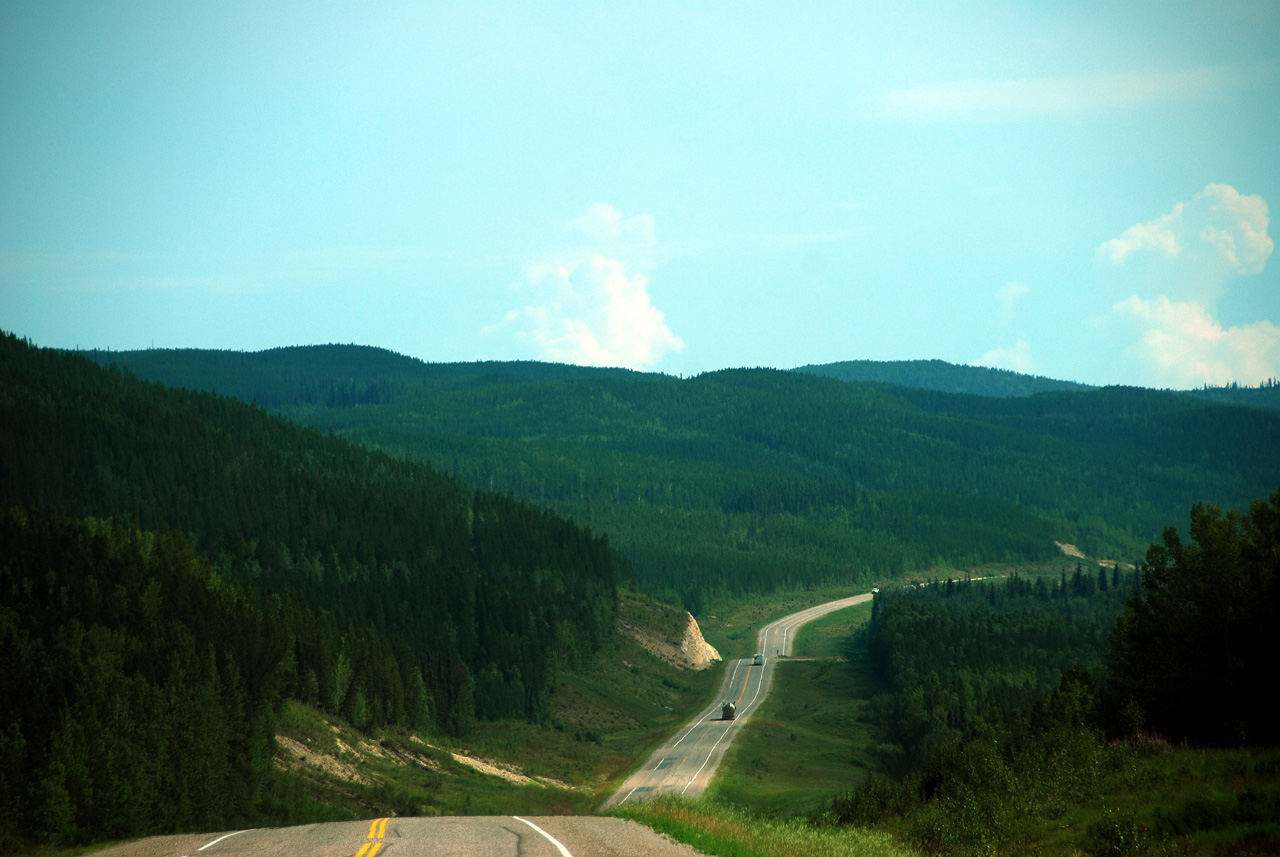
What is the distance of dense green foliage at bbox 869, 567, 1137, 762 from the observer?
100 meters

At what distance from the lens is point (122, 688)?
2244 inches

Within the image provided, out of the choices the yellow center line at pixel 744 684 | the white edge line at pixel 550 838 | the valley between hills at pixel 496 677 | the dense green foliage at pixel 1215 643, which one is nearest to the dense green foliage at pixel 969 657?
the valley between hills at pixel 496 677

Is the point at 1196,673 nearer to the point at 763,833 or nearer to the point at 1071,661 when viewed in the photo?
the point at 763,833

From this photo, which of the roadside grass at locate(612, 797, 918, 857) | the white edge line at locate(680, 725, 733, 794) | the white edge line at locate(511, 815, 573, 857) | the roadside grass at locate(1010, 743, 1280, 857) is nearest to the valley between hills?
the roadside grass at locate(1010, 743, 1280, 857)

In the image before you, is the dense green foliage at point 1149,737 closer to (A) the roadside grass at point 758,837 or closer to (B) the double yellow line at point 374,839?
(A) the roadside grass at point 758,837

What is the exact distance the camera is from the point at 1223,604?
42.8 meters

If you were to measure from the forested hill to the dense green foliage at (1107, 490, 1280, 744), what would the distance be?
189 ft

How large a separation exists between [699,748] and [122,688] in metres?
51.7

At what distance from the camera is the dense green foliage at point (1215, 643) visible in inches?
1567

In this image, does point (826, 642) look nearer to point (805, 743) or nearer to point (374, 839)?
point (805, 743)

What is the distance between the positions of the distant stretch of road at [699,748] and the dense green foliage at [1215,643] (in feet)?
113

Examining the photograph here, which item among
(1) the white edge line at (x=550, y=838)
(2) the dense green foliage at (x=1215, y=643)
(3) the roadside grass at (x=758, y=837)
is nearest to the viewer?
(1) the white edge line at (x=550, y=838)

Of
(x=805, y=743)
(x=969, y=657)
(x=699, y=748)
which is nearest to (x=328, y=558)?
(x=699, y=748)

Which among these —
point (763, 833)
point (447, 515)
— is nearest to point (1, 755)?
point (763, 833)
